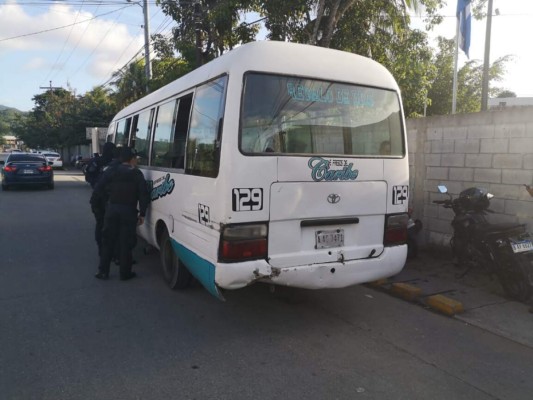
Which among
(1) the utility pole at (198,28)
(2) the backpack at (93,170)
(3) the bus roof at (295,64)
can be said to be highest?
(1) the utility pole at (198,28)

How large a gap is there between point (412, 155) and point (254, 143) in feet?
14.2

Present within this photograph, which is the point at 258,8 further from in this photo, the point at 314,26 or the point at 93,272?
the point at 93,272

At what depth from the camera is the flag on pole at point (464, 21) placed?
986 centimetres

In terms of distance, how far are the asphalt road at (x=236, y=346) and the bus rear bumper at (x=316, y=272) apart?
0.51m

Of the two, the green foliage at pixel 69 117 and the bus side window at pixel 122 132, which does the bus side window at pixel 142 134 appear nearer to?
the bus side window at pixel 122 132

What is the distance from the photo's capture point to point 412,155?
716 centimetres

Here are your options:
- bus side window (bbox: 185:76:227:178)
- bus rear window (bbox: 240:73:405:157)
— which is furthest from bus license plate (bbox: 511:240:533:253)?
bus side window (bbox: 185:76:227:178)

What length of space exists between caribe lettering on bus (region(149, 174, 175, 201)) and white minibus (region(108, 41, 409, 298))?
0.72ft

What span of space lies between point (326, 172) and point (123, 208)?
293 centimetres

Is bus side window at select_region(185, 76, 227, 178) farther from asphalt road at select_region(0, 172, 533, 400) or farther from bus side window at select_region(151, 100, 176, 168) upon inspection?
asphalt road at select_region(0, 172, 533, 400)

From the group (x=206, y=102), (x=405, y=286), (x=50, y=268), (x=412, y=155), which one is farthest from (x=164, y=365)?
(x=412, y=155)

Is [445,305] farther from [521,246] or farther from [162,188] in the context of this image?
[162,188]

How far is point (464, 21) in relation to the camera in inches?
393

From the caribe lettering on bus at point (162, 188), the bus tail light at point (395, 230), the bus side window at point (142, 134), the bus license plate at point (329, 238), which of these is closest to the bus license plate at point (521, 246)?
the bus tail light at point (395, 230)
